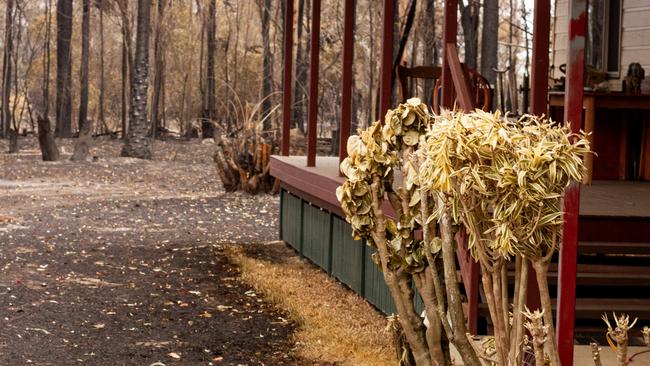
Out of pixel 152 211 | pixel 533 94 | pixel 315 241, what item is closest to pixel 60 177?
pixel 152 211

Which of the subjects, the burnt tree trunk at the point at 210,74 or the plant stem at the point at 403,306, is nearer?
the plant stem at the point at 403,306

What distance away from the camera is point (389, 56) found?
859cm

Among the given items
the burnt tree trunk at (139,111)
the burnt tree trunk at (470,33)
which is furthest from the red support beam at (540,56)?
the burnt tree trunk at (470,33)

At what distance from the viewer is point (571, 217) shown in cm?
491

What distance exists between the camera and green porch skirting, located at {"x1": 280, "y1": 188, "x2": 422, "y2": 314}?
9234 millimetres

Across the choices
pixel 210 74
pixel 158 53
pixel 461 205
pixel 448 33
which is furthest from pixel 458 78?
pixel 210 74

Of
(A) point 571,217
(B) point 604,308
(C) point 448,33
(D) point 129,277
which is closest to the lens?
(A) point 571,217

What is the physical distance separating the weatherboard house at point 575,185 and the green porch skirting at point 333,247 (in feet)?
0.04

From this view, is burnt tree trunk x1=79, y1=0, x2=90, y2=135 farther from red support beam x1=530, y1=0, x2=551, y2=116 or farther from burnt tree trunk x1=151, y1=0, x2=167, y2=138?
red support beam x1=530, y1=0, x2=551, y2=116

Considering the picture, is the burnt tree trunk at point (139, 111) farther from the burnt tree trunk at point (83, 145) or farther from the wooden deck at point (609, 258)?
the wooden deck at point (609, 258)

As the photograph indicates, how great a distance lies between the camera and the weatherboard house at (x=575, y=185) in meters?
5.03

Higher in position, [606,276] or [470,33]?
[470,33]

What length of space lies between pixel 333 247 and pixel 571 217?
593 cm

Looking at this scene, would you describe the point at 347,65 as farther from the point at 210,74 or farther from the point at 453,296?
the point at 210,74
